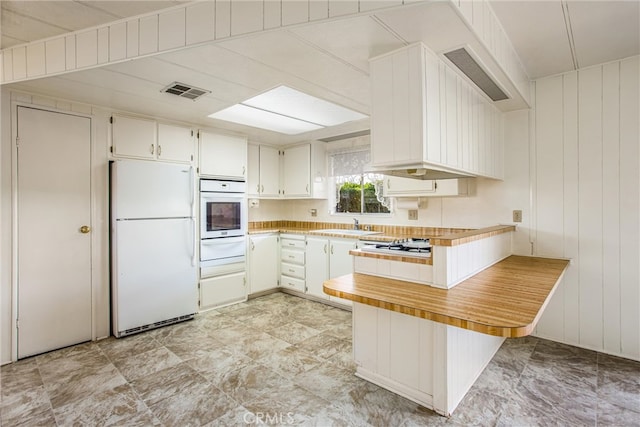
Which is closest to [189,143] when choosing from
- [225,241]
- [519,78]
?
[225,241]

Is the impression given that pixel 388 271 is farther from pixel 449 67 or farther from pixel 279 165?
pixel 279 165

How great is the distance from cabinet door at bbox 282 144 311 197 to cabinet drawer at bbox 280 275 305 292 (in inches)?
47.6

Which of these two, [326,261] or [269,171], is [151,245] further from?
[269,171]

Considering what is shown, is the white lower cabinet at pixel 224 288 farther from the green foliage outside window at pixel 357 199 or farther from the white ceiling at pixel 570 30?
the white ceiling at pixel 570 30

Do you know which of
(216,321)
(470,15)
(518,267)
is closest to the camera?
(470,15)

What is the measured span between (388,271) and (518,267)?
1162 mm

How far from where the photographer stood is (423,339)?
1920 mm

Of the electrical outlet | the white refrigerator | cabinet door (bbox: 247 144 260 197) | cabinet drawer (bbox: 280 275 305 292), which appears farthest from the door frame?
the electrical outlet

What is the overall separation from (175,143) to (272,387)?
271 cm

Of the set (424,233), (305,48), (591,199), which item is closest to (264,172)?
(424,233)

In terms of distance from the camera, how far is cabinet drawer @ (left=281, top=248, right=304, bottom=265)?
432 cm

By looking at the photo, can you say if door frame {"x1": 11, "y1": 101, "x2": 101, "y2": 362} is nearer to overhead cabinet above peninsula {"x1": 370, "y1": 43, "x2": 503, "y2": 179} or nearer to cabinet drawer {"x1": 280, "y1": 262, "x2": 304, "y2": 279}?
cabinet drawer {"x1": 280, "y1": 262, "x2": 304, "y2": 279}

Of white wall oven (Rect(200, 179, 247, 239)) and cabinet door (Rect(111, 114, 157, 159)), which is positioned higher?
cabinet door (Rect(111, 114, 157, 159))

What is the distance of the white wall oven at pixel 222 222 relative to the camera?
3773mm
